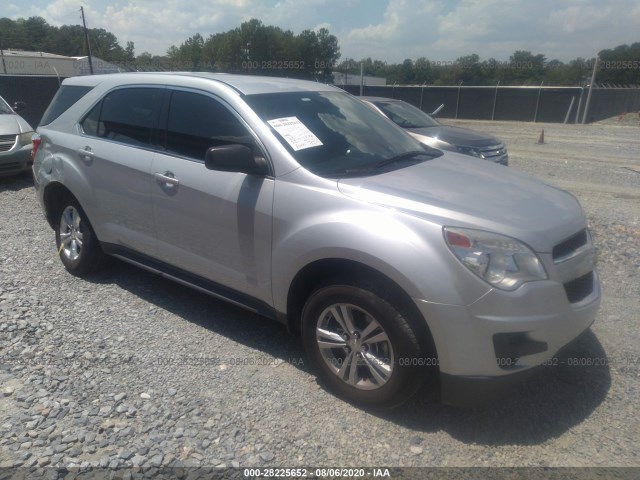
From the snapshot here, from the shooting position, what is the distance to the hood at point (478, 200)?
8.87 feet

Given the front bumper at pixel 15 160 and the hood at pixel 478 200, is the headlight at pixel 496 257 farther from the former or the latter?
the front bumper at pixel 15 160

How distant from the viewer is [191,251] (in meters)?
3.74

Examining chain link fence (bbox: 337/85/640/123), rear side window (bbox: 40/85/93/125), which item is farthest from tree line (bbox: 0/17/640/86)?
rear side window (bbox: 40/85/93/125)

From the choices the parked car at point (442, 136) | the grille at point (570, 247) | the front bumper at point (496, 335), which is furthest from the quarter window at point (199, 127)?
the parked car at point (442, 136)

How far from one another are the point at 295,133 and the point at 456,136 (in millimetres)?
6665

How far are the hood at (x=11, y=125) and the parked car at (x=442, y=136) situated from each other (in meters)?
6.29

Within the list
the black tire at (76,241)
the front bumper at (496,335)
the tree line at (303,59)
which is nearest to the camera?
the front bumper at (496,335)

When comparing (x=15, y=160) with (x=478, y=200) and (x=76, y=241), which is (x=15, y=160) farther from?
(x=478, y=200)

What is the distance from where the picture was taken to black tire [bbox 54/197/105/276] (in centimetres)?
468

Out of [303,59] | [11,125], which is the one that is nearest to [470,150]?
[11,125]

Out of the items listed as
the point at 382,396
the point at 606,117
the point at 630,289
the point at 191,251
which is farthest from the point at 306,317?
the point at 606,117

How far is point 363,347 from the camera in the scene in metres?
2.96

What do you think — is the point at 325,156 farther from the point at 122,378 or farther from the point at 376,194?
the point at 122,378

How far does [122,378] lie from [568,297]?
2.76 metres
